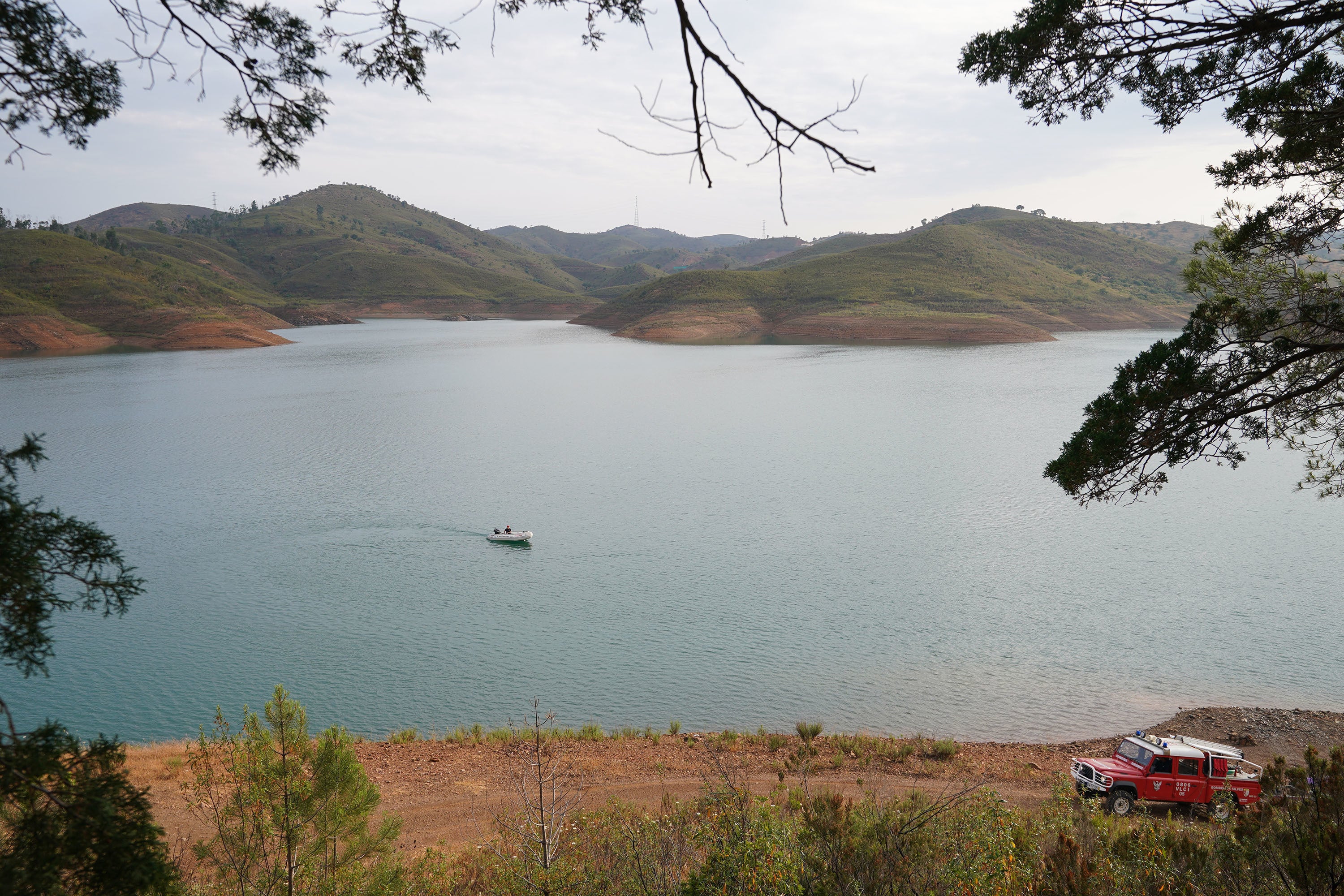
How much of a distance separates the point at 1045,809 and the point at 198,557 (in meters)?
22.6

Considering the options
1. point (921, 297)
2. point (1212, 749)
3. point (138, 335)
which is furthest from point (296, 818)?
point (921, 297)

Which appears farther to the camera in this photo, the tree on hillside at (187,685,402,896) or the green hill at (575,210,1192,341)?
the green hill at (575,210,1192,341)

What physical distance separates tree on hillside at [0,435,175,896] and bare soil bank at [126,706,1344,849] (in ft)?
21.9

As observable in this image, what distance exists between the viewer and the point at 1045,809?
724 cm

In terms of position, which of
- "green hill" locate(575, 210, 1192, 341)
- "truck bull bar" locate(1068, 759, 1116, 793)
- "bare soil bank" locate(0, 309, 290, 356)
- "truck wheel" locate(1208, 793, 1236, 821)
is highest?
"green hill" locate(575, 210, 1192, 341)

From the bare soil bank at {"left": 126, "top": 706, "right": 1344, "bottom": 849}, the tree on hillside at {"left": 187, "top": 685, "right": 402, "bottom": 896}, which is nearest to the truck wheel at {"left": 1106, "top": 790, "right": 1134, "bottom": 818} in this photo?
the bare soil bank at {"left": 126, "top": 706, "right": 1344, "bottom": 849}

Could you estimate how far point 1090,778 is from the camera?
995 cm

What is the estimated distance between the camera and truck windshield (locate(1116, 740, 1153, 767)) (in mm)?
9883

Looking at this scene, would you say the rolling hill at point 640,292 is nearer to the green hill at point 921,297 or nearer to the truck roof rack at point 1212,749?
the green hill at point 921,297

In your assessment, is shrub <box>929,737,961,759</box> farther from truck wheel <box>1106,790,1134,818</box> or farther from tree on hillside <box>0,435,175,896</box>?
tree on hillside <box>0,435,175,896</box>

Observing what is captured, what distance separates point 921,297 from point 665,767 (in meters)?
91.3

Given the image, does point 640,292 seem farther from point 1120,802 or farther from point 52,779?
point 52,779

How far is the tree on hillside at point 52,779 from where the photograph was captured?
275 cm

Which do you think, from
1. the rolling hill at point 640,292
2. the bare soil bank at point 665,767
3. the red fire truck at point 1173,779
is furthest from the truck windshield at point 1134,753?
the rolling hill at point 640,292
